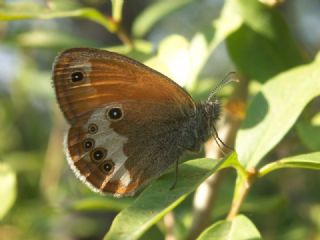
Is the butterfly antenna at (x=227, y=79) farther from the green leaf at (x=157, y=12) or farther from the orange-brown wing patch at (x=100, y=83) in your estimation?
the green leaf at (x=157, y=12)

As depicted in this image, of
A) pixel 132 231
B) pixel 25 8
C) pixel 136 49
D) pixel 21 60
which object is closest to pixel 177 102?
pixel 136 49

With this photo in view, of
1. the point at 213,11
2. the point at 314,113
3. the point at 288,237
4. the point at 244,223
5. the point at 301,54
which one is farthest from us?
the point at 213,11

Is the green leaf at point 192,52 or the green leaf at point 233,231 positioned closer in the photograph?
the green leaf at point 233,231

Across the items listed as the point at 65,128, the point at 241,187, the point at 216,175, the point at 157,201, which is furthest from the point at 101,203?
the point at 157,201

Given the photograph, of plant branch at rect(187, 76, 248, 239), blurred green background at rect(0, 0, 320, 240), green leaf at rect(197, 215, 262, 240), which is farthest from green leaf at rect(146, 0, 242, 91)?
green leaf at rect(197, 215, 262, 240)

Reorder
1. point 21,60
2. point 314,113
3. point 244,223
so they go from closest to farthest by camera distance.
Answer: point 244,223, point 314,113, point 21,60

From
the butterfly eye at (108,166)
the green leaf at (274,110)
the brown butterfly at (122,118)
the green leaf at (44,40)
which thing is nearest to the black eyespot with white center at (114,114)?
the brown butterfly at (122,118)

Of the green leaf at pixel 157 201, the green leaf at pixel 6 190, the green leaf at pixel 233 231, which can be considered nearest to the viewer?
the green leaf at pixel 157 201

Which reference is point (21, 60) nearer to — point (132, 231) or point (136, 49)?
point (136, 49)
